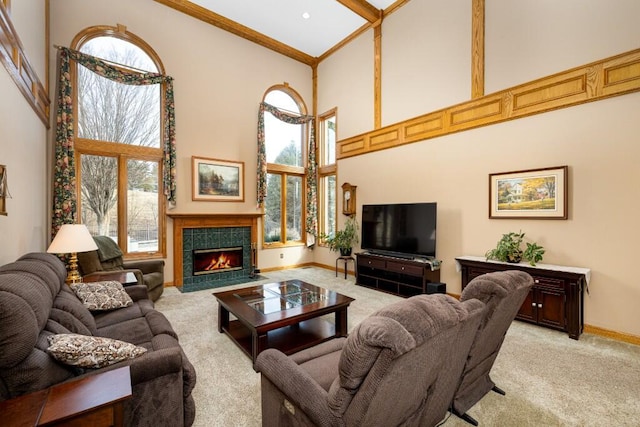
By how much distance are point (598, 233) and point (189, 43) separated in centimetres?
690

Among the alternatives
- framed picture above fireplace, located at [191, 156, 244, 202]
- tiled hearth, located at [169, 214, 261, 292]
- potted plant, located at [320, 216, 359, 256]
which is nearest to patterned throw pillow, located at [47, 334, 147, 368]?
tiled hearth, located at [169, 214, 261, 292]

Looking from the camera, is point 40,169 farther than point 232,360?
Yes

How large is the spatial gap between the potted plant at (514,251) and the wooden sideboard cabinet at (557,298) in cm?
12

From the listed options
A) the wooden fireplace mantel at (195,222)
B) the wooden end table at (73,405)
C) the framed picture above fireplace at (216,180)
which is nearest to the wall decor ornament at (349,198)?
the wooden fireplace mantel at (195,222)

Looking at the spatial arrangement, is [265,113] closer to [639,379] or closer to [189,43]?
[189,43]

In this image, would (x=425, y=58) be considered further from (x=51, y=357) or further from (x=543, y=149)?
(x=51, y=357)

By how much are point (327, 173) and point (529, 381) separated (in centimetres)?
538

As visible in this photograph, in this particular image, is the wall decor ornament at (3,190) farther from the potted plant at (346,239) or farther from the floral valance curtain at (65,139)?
the potted plant at (346,239)

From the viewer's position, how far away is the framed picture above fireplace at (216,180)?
5.47 m

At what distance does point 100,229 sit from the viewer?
467 centimetres

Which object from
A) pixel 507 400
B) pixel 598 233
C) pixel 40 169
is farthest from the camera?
pixel 40 169

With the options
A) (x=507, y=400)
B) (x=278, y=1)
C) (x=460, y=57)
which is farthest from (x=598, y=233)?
(x=278, y=1)

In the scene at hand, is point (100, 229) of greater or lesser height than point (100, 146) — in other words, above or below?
below

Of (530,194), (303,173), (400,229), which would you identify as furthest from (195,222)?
(530,194)
